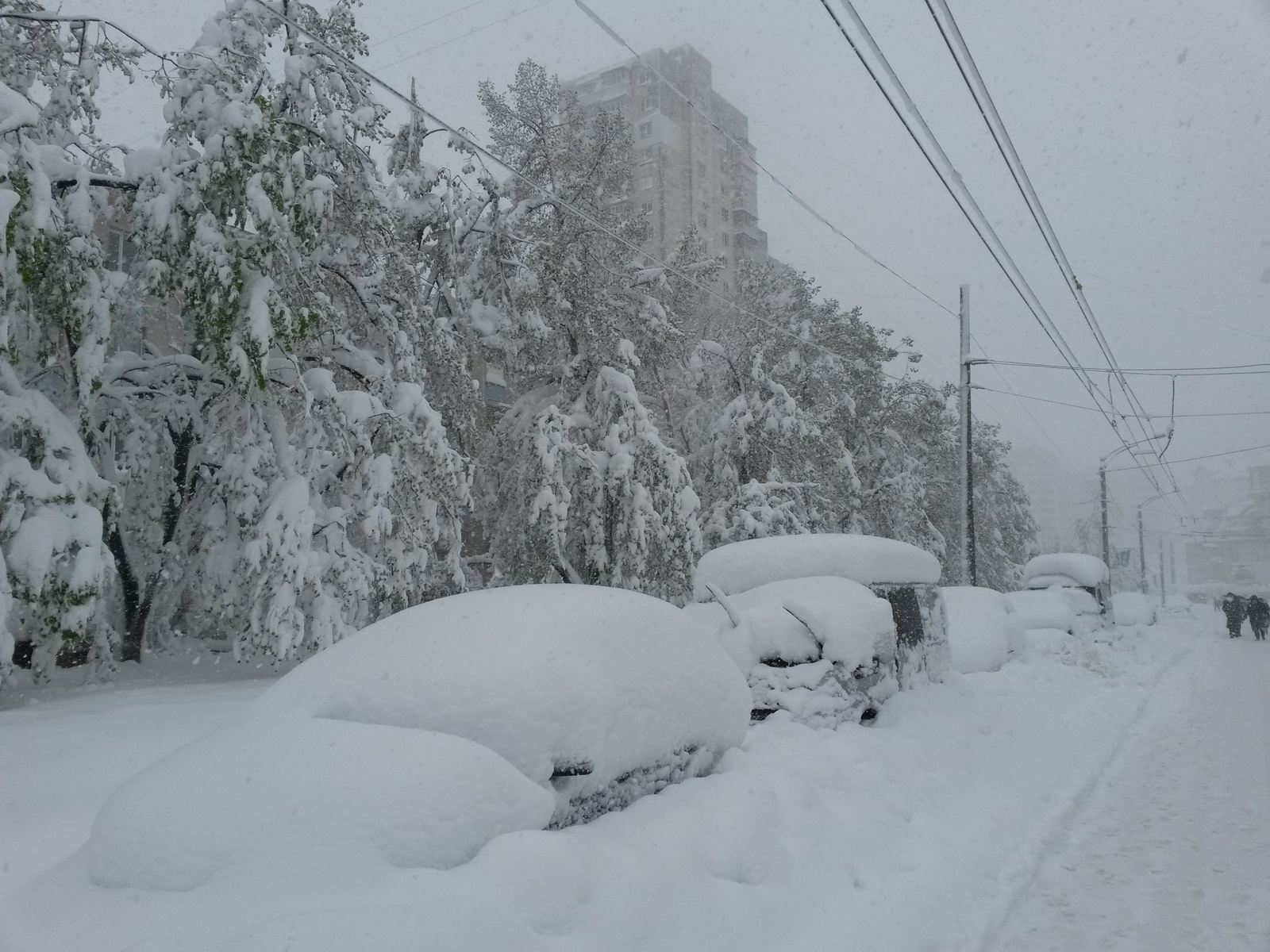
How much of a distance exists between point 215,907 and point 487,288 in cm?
1470

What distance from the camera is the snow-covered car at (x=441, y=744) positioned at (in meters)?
2.77

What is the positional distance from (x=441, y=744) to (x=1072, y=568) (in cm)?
2435

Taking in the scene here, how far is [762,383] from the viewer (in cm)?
2069

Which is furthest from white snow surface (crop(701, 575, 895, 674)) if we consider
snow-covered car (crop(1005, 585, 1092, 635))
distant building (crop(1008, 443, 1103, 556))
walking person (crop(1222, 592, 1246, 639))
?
distant building (crop(1008, 443, 1103, 556))

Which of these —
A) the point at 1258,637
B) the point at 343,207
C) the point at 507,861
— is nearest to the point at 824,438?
the point at 343,207

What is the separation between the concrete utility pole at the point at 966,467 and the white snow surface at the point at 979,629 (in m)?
4.12

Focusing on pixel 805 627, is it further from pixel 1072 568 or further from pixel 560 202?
pixel 1072 568

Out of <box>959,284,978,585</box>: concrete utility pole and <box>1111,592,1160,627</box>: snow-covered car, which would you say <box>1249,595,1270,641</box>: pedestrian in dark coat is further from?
<box>959,284,978,585</box>: concrete utility pole

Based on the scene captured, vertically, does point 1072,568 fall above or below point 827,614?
below

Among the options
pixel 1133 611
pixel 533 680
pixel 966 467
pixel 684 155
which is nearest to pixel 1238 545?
pixel 684 155

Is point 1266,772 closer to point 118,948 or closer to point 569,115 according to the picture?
point 118,948

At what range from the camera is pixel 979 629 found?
38.8 feet

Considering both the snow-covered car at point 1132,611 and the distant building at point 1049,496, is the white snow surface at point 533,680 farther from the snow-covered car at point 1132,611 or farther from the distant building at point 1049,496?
the distant building at point 1049,496

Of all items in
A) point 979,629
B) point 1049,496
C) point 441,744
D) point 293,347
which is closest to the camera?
point 441,744
